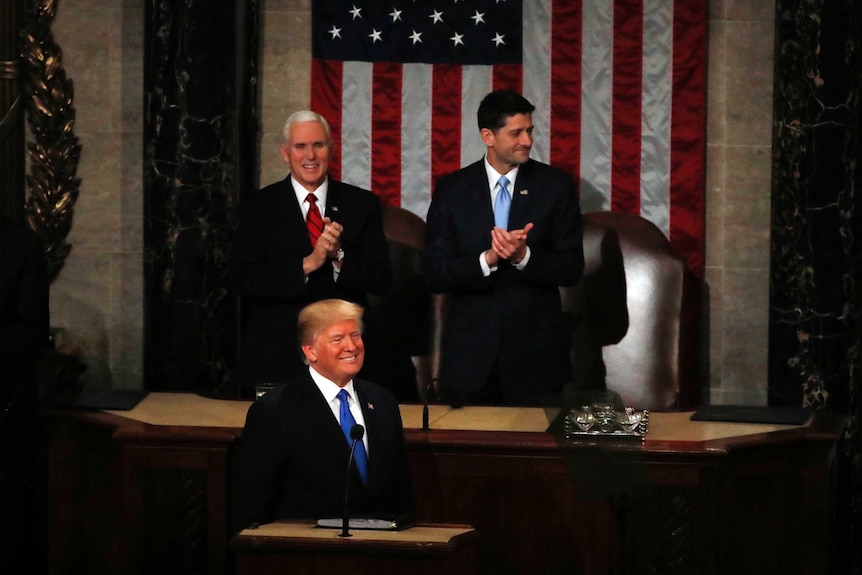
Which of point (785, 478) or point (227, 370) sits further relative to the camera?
point (227, 370)

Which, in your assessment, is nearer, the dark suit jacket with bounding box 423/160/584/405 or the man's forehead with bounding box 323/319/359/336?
the man's forehead with bounding box 323/319/359/336

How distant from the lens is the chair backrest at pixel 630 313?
8.31 metres

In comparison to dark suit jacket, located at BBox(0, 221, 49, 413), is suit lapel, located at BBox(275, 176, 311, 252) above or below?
above

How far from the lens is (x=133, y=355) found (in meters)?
9.07

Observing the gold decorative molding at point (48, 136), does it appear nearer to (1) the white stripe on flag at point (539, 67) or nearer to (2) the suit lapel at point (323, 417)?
(1) the white stripe on flag at point (539, 67)

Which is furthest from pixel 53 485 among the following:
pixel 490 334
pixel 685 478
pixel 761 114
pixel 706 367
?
pixel 761 114

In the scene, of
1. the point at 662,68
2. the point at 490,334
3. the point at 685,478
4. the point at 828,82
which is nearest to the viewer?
the point at 685,478

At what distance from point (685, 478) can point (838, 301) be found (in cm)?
259

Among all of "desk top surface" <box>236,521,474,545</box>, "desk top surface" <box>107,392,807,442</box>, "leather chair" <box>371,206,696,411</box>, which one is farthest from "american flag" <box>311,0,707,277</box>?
"desk top surface" <box>236,521,474,545</box>

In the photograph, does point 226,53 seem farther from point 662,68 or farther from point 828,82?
point 828,82

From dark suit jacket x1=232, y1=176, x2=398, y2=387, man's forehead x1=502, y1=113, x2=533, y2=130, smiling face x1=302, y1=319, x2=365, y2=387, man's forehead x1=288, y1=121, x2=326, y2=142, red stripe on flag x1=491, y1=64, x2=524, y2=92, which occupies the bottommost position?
smiling face x1=302, y1=319, x2=365, y2=387

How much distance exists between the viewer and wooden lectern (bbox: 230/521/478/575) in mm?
4699

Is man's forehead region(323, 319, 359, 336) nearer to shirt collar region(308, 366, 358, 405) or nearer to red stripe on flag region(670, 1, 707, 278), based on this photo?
shirt collar region(308, 366, 358, 405)

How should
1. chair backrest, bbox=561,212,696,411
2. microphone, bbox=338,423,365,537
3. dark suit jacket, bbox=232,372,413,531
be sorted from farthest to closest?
chair backrest, bbox=561,212,696,411 → dark suit jacket, bbox=232,372,413,531 → microphone, bbox=338,423,365,537
